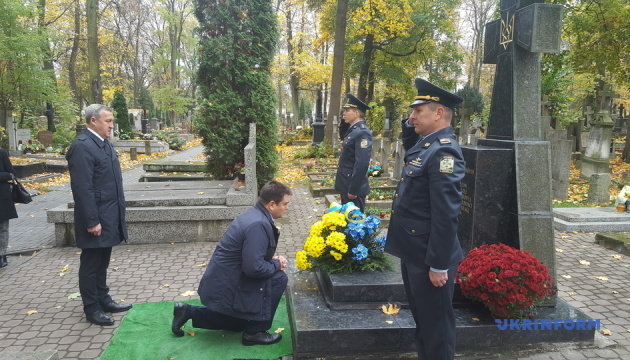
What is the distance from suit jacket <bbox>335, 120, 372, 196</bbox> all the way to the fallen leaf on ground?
2.37 m

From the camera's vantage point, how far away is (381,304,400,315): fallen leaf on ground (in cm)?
398

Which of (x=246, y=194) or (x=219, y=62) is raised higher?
(x=219, y=62)

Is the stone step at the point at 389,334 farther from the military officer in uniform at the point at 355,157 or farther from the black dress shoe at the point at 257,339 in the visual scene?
the military officer in uniform at the point at 355,157

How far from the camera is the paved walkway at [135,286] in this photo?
13.3 feet

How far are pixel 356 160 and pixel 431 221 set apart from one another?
10.8 feet

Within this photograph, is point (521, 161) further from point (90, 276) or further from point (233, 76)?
point (233, 76)

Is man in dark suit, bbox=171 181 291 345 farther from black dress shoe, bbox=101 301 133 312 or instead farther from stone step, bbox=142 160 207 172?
stone step, bbox=142 160 207 172

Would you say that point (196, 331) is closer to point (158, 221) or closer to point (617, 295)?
point (158, 221)

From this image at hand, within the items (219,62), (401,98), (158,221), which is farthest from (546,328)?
(401,98)

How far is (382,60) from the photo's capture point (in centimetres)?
2555

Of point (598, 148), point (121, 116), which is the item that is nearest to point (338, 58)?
point (598, 148)

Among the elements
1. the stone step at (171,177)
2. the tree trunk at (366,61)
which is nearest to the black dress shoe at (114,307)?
the stone step at (171,177)

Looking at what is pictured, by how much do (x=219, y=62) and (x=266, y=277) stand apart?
21.8ft

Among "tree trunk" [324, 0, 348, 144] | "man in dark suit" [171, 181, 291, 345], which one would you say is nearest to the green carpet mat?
"man in dark suit" [171, 181, 291, 345]
